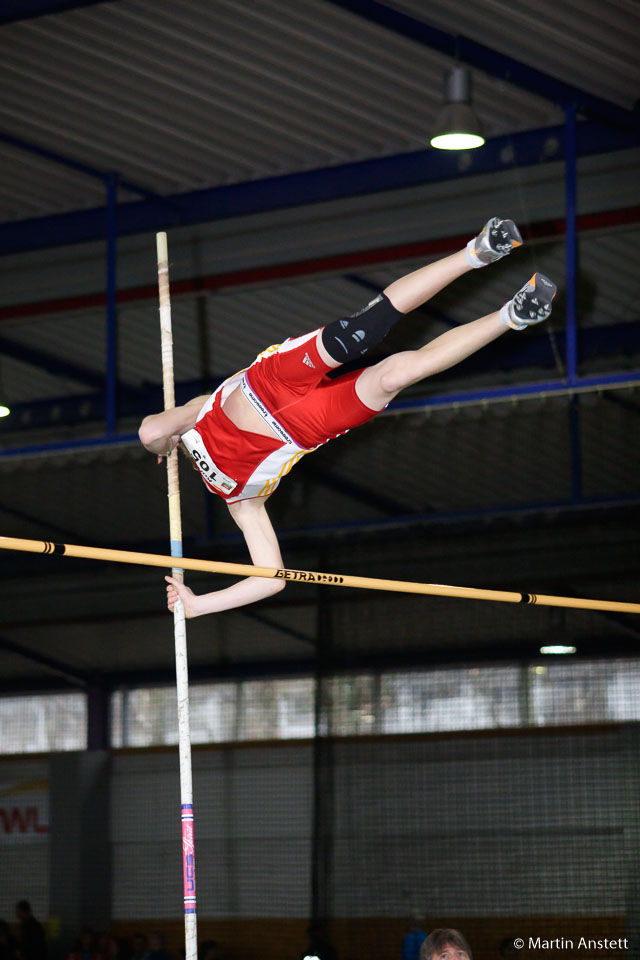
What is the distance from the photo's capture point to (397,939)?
8633mm

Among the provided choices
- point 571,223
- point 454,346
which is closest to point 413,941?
point 571,223

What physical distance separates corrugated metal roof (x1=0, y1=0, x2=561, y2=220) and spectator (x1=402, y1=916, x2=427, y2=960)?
4894 mm

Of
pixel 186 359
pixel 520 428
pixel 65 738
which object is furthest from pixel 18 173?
pixel 65 738

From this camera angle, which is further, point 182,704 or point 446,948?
point 182,704

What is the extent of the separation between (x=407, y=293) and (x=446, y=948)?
210 cm

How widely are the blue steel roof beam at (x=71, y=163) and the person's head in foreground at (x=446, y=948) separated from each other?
5804 mm

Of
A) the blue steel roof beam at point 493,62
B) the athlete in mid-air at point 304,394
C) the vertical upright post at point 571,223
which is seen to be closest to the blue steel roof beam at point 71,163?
the blue steel roof beam at point 493,62

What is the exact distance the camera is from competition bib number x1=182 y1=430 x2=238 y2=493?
16.4 feet

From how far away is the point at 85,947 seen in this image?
31.7 ft

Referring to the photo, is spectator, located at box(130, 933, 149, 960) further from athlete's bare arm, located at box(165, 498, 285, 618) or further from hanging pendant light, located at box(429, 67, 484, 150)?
hanging pendant light, located at box(429, 67, 484, 150)

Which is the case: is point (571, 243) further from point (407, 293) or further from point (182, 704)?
point (182, 704)

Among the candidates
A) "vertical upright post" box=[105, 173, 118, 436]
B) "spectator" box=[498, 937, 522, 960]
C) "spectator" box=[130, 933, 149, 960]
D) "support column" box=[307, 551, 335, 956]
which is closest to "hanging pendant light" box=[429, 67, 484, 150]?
"vertical upright post" box=[105, 173, 118, 436]

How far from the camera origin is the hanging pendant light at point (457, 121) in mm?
6160

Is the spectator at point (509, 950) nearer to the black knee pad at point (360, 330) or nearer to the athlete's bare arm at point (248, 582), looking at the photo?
the athlete's bare arm at point (248, 582)
